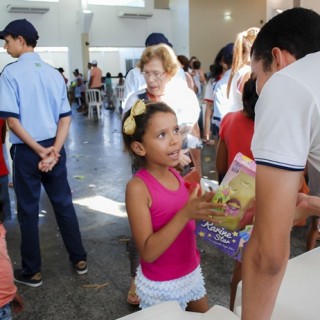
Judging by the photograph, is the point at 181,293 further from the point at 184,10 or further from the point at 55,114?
the point at 184,10

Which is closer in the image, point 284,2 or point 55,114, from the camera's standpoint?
point 55,114

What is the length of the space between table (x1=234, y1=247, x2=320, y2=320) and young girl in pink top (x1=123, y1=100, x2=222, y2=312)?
0.25 meters

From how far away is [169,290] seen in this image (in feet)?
5.14

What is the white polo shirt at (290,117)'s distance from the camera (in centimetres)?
87

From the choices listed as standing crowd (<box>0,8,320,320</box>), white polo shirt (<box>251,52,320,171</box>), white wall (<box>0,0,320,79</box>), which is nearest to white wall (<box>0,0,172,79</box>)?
white wall (<box>0,0,320,79</box>)

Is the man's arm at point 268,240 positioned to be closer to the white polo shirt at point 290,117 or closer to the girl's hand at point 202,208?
the white polo shirt at point 290,117

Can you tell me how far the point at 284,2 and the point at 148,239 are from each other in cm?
420

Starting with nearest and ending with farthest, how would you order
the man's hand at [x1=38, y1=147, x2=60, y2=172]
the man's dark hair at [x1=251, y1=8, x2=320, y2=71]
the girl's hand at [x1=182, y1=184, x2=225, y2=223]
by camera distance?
the man's dark hair at [x1=251, y1=8, x2=320, y2=71], the girl's hand at [x1=182, y1=184, x2=225, y2=223], the man's hand at [x1=38, y1=147, x2=60, y2=172]

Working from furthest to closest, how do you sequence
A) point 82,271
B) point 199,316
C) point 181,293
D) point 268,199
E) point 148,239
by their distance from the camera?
point 82,271
point 181,293
point 148,239
point 199,316
point 268,199

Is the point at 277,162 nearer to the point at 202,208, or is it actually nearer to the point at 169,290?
the point at 202,208

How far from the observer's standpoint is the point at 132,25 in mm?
17938

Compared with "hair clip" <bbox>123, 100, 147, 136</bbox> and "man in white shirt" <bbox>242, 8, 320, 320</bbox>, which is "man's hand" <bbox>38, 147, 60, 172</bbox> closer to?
"hair clip" <bbox>123, 100, 147, 136</bbox>

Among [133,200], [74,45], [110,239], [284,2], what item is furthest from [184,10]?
[133,200]

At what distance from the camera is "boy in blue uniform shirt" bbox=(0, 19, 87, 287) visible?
8.36ft
